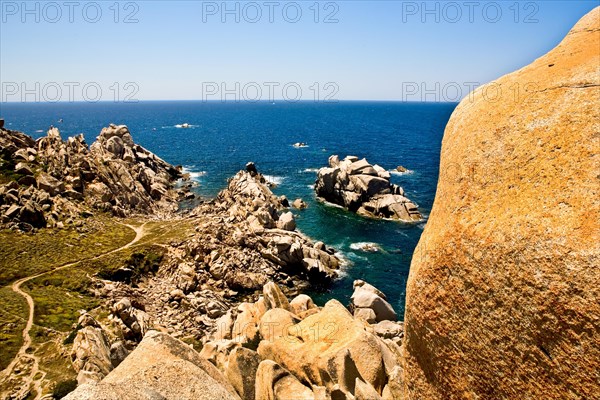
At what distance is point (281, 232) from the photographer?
6006 centimetres

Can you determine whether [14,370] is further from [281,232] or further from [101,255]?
[281,232]

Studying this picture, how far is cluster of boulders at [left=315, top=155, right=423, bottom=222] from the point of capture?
77125 mm

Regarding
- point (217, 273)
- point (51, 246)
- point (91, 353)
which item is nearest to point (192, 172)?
point (51, 246)

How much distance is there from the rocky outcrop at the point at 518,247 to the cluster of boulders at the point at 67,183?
5824 cm

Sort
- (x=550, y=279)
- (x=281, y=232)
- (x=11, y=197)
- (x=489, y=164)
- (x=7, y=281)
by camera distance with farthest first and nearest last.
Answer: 1. (x=281, y=232)
2. (x=11, y=197)
3. (x=7, y=281)
4. (x=489, y=164)
5. (x=550, y=279)

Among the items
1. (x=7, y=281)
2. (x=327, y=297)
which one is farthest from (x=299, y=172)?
(x=7, y=281)

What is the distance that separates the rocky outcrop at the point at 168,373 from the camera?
45.4 feet

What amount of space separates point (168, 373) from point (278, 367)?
5337mm

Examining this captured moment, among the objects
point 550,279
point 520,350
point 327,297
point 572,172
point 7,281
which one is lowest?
point 327,297

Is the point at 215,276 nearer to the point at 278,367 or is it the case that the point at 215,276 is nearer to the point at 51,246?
the point at 51,246

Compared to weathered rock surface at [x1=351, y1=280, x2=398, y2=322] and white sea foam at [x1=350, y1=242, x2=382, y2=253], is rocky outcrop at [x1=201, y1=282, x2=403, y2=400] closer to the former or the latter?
weathered rock surface at [x1=351, y1=280, x2=398, y2=322]

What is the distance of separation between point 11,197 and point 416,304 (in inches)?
2466

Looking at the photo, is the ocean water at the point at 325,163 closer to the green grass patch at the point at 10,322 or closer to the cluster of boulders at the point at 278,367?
the cluster of boulders at the point at 278,367

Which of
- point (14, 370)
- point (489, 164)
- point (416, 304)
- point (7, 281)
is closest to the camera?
point (489, 164)
